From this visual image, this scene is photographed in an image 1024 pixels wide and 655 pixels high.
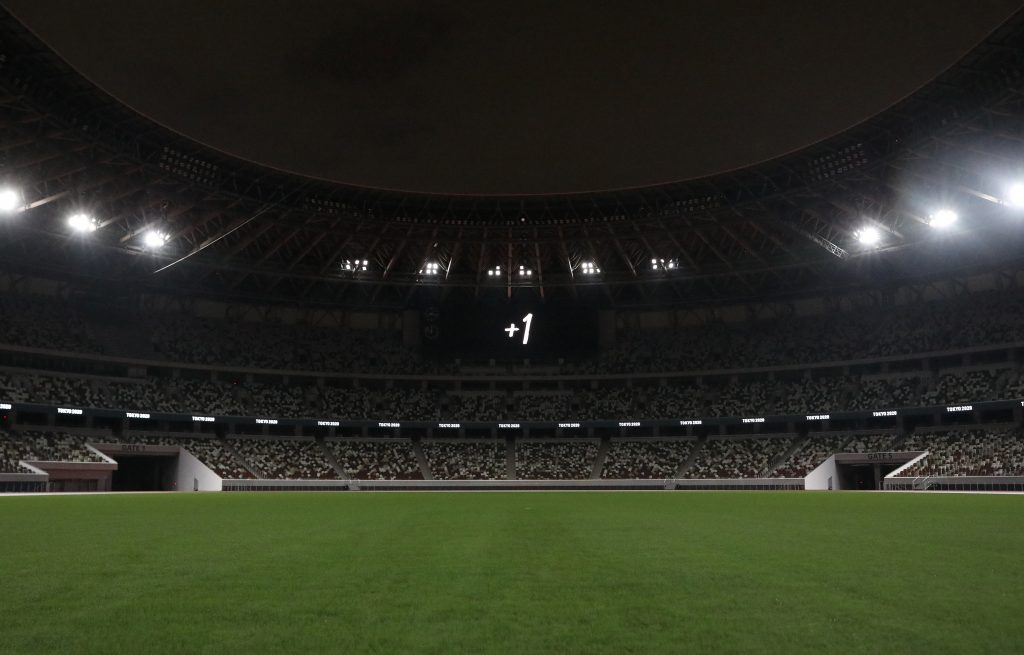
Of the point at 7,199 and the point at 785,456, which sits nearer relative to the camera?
the point at 7,199

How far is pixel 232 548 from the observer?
43.4ft

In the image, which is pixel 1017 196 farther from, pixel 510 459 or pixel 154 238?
pixel 154 238

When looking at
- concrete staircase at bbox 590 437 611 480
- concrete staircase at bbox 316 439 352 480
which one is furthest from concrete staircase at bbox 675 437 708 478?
concrete staircase at bbox 316 439 352 480

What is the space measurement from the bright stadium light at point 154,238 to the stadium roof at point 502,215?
0.58 metres

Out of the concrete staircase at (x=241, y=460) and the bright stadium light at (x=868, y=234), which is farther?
the concrete staircase at (x=241, y=460)

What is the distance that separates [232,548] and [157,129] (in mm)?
32034

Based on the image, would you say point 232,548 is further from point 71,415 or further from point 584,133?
point 71,415

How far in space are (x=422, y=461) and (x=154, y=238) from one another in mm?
30931

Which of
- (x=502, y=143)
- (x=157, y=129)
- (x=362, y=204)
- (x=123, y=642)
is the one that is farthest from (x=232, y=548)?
(x=362, y=204)

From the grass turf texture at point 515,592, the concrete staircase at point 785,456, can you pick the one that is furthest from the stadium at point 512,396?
the concrete staircase at point 785,456

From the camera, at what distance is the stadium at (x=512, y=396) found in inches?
310

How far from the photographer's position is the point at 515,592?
27.7ft

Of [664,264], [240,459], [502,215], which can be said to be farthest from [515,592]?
[240,459]

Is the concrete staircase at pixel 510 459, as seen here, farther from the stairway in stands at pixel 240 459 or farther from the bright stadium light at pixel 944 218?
the bright stadium light at pixel 944 218
